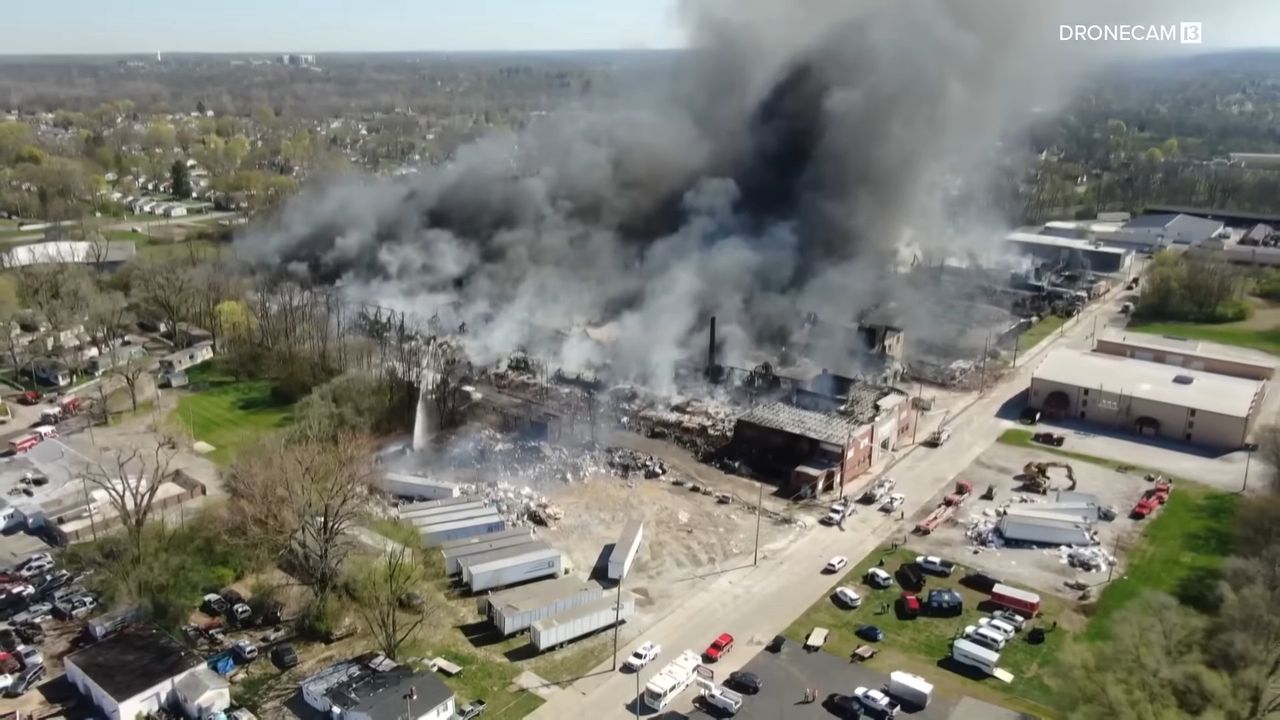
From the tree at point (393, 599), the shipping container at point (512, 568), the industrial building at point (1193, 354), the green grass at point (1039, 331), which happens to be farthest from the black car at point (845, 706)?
the green grass at point (1039, 331)

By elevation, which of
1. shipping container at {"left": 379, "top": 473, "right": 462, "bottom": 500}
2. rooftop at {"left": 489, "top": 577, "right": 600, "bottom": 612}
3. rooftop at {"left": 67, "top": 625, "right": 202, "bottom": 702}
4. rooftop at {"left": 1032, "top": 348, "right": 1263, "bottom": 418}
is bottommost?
rooftop at {"left": 489, "top": 577, "right": 600, "bottom": 612}

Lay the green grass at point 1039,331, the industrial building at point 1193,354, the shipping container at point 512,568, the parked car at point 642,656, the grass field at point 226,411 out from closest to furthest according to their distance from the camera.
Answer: the parked car at point 642,656 < the shipping container at point 512,568 < the grass field at point 226,411 < the industrial building at point 1193,354 < the green grass at point 1039,331

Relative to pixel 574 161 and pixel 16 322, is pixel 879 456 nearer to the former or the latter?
pixel 574 161

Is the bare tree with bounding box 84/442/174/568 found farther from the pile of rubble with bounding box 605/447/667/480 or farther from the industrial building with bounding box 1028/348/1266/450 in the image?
the industrial building with bounding box 1028/348/1266/450

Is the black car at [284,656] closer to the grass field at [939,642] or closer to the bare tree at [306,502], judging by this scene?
the bare tree at [306,502]

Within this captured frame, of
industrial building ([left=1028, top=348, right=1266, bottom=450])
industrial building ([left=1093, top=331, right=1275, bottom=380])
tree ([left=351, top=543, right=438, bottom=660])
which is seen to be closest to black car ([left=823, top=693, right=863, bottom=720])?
tree ([left=351, top=543, right=438, bottom=660])
